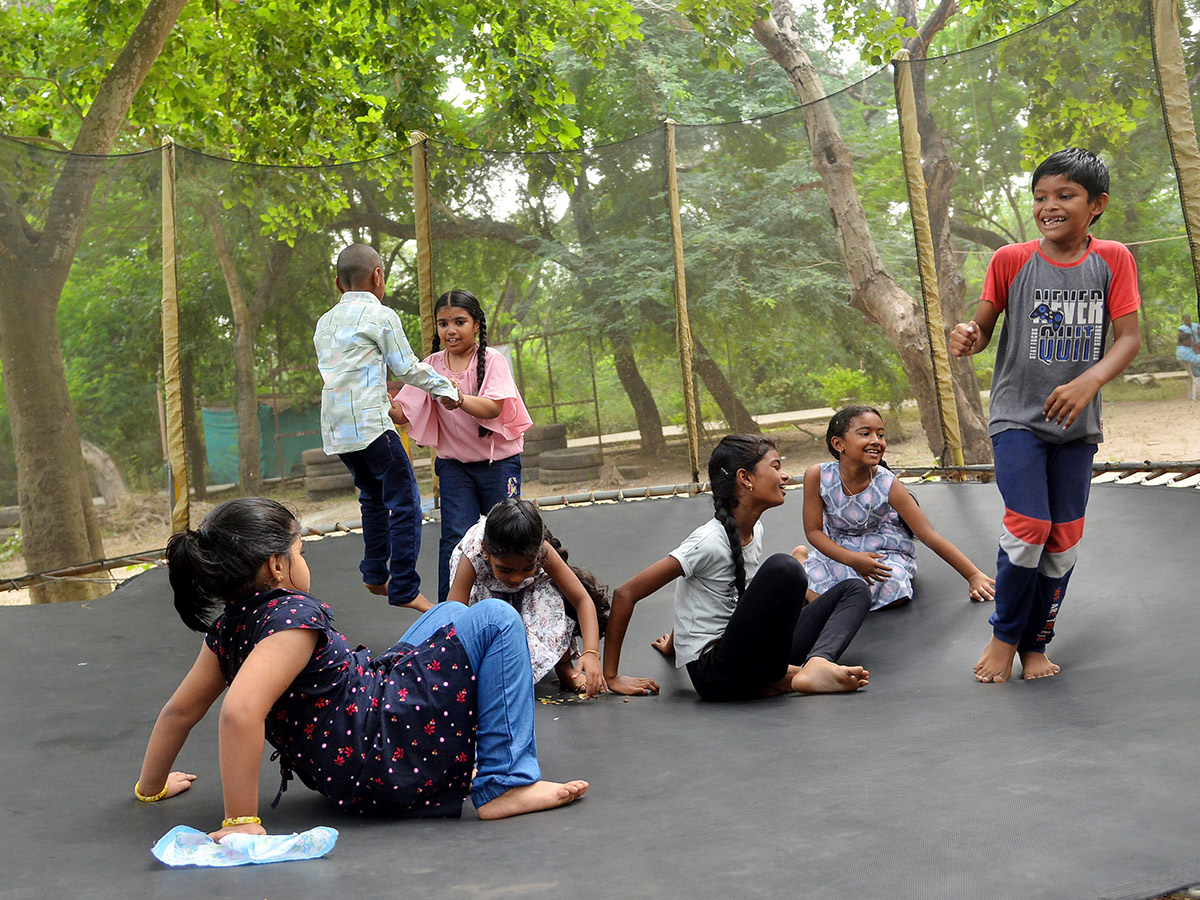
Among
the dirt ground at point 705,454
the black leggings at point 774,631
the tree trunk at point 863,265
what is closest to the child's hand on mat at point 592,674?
the black leggings at point 774,631

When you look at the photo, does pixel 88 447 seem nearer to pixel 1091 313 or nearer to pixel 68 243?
pixel 68 243

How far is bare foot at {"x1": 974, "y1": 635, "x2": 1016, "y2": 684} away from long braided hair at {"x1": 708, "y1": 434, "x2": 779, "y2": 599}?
1.76ft

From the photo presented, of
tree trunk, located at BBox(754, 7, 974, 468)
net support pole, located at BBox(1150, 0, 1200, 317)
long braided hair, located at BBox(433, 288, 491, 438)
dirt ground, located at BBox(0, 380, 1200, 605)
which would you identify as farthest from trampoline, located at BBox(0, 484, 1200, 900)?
tree trunk, located at BBox(754, 7, 974, 468)

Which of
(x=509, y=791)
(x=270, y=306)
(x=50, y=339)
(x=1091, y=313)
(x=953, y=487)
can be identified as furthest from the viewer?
(x=270, y=306)

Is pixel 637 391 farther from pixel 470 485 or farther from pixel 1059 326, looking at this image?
pixel 1059 326

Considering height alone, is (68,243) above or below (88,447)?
above

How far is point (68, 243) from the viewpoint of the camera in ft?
13.3

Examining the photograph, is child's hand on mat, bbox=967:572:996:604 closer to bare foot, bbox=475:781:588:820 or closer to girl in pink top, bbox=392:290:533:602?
girl in pink top, bbox=392:290:533:602

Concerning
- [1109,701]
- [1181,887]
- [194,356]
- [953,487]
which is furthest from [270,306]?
[1181,887]

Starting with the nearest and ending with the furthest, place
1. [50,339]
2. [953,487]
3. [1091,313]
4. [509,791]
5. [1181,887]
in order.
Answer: [1181,887], [509,791], [1091,313], [953,487], [50,339]

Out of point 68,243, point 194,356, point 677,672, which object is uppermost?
point 68,243

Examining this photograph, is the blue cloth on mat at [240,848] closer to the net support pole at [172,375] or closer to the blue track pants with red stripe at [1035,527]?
the blue track pants with red stripe at [1035,527]

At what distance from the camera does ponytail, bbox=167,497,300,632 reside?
1.39 m

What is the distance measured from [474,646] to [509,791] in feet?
0.73
